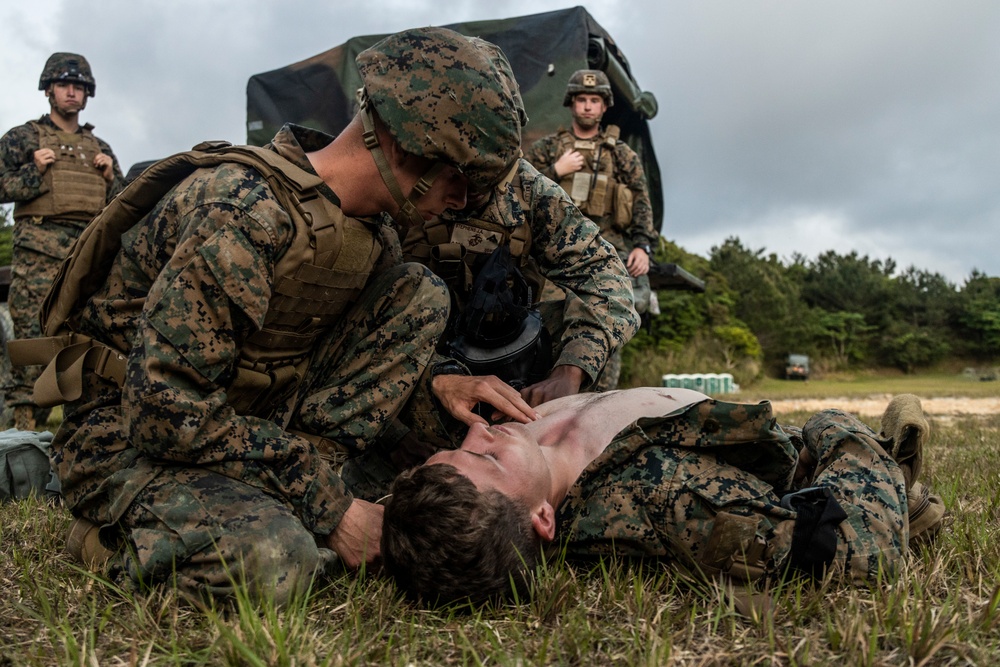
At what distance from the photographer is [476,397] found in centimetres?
288

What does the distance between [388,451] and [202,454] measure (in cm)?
111

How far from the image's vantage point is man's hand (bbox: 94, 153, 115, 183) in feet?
22.6

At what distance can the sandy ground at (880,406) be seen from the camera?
Answer: 8.48 metres

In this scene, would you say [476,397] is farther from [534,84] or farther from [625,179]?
[534,84]

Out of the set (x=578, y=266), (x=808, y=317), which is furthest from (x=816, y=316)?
(x=578, y=266)

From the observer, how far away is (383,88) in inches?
96.6

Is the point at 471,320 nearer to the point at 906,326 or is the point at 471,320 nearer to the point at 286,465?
the point at 286,465

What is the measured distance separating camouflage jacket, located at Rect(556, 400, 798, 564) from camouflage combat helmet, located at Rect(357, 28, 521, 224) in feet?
3.13

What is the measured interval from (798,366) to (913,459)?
1752 centimetres

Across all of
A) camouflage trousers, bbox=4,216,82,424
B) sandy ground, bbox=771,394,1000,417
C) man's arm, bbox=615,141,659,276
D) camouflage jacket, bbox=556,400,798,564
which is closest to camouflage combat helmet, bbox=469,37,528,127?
camouflage jacket, bbox=556,400,798,564

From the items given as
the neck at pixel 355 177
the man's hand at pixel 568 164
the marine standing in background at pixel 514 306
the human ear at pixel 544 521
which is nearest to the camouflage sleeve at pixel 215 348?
the neck at pixel 355 177

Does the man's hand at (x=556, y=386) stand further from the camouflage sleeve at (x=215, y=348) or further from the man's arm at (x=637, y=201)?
the man's arm at (x=637, y=201)

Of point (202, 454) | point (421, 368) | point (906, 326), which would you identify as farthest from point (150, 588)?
point (906, 326)

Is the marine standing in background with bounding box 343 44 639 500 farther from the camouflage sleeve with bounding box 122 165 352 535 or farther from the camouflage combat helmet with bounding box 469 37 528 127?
the camouflage sleeve with bounding box 122 165 352 535
